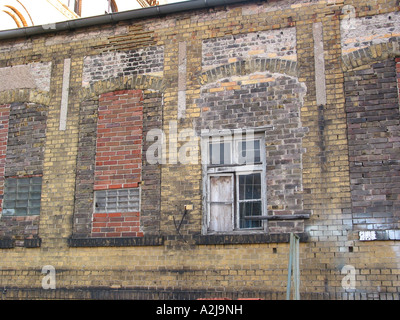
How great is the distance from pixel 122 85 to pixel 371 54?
4486 millimetres

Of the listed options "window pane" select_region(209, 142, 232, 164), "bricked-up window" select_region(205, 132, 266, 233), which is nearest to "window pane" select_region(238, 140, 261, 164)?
"bricked-up window" select_region(205, 132, 266, 233)

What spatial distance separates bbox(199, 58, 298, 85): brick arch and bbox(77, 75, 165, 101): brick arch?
2.87ft

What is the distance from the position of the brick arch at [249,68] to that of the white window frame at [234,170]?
1.05 metres

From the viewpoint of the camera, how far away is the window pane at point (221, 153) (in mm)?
8969

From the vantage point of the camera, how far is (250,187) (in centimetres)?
878

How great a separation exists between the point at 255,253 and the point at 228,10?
14.5 feet

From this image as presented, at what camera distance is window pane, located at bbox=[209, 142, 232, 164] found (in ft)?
29.4

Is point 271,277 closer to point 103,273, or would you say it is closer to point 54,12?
point 103,273

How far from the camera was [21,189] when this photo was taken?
995cm

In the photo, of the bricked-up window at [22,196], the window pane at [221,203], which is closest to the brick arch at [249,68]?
the window pane at [221,203]

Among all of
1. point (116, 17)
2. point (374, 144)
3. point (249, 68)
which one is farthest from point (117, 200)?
point (374, 144)

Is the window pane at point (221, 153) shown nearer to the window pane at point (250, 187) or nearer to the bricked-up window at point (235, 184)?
the bricked-up window at point (235, 184)

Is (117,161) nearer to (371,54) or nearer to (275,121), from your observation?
(275,121)
